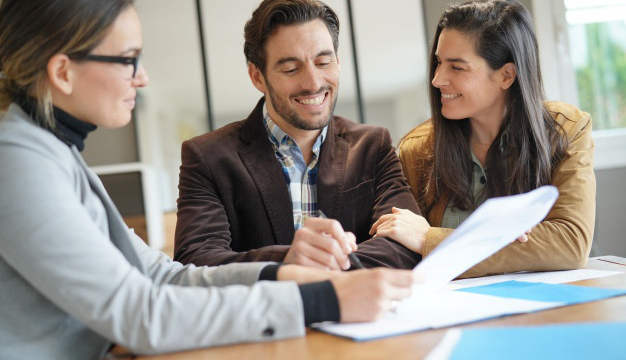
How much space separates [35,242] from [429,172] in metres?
1.38

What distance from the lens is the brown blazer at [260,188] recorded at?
67.7 inches

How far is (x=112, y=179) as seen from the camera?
477 cm

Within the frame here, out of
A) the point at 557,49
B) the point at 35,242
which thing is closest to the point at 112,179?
the point at 557,49

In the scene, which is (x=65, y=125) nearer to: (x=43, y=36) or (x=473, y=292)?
(x=43, y=36)

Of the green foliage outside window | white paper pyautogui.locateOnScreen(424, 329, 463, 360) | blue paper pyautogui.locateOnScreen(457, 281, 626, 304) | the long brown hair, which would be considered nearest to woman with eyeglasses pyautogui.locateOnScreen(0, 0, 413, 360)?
white paper pyautogui.locateOnScreen(424, 329, 463, 360)

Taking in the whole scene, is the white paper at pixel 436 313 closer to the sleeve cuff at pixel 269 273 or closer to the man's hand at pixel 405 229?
the sleeve cuff at pixel 269 273

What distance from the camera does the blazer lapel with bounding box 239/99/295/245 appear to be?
5.88 ft

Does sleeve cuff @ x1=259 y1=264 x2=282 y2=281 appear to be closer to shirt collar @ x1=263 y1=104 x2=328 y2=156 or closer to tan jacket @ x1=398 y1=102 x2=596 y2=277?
tan jacket @ x1=398 y1=102 x2=596 y2=277

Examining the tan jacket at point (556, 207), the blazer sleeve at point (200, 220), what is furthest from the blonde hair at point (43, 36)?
the tan jacket at point (556, 207)

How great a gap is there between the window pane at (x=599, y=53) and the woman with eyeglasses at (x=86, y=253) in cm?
299

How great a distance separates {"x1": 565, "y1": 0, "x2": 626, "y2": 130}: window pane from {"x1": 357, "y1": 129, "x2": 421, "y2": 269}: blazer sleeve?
222 centimetres

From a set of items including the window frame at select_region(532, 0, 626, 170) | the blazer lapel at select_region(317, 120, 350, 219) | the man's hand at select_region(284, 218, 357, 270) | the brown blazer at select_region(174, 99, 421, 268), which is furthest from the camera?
the window frame at select_region(532, 0, 626, 170)

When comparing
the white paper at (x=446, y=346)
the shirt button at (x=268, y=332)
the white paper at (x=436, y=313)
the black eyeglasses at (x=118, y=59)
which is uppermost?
the black eyeglasses at (x=118, y=59)

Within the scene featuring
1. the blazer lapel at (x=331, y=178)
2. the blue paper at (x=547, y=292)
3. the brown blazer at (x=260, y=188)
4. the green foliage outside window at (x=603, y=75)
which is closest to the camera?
the blue paper at (x=547, y=292)
